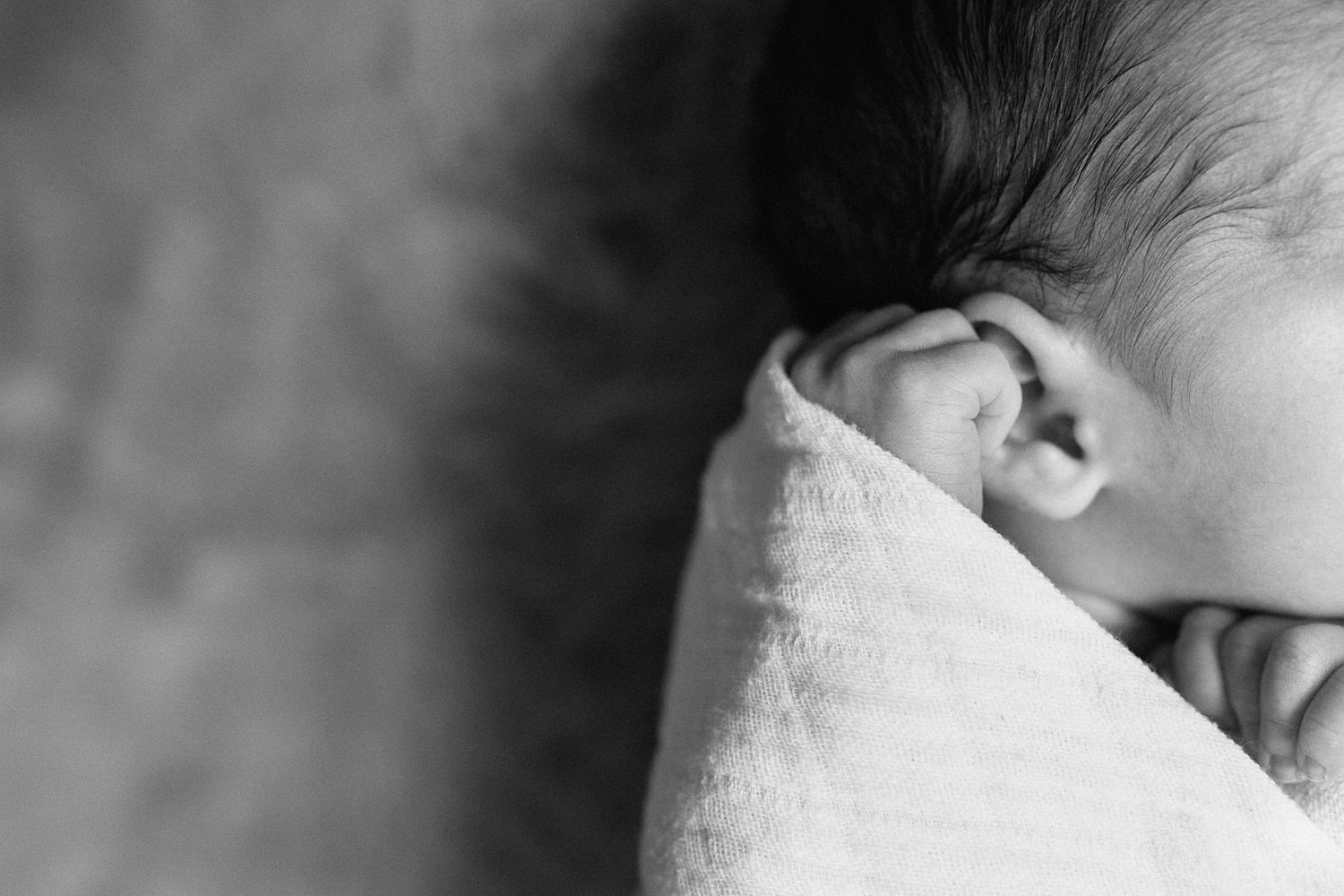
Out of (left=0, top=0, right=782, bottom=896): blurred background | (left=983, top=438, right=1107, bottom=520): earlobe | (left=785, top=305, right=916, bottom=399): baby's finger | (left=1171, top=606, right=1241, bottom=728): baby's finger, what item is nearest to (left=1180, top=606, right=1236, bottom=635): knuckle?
(left=1171, top=606, right=1241, bottom=728): baby's finger

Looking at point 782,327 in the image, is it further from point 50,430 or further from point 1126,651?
point 50,430

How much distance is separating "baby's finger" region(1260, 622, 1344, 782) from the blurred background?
55cm

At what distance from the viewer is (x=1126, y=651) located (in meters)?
0.80

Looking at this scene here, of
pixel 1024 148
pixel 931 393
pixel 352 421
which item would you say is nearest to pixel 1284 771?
pixel 931 393

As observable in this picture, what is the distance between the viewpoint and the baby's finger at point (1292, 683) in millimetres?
766

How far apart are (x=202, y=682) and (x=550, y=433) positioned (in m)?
0.44

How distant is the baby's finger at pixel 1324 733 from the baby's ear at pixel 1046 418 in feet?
0.63

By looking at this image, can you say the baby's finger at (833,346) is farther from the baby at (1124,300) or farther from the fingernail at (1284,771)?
the fingernail at (1284,771)

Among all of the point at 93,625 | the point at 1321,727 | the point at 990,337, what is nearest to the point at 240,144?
the point at 93,625

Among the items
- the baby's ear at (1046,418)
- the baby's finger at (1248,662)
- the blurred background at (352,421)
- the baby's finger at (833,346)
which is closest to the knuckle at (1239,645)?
the baby's finger at (1248,662)

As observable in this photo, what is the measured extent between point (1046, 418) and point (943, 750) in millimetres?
247

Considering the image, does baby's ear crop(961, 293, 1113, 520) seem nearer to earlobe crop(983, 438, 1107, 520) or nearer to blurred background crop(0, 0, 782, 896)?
earlobe crop(983, 438, 1107, 520)

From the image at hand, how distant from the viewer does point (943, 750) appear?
79cm

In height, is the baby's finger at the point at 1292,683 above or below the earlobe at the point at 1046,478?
below
